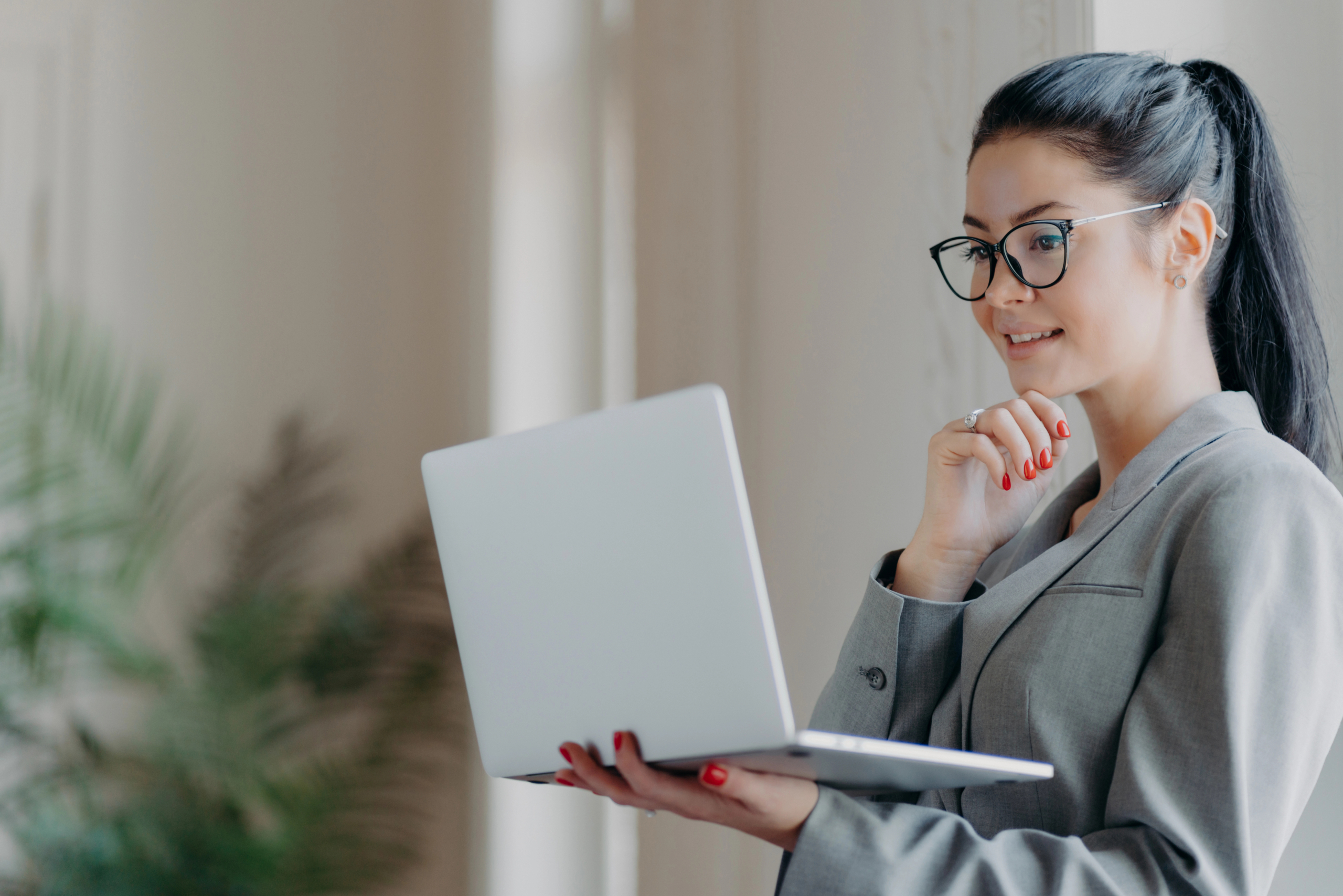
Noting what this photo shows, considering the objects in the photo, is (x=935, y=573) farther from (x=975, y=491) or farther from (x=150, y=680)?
(x=150, y=680)

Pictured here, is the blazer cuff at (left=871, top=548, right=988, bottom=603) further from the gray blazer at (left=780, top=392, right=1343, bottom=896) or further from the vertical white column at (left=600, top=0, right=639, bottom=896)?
the vertical white column at (left=600, top=0, right=639, bottom=896)

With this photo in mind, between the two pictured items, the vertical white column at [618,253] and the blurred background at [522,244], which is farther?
the vertical white column at [618,253]

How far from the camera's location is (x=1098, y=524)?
106 centimetres

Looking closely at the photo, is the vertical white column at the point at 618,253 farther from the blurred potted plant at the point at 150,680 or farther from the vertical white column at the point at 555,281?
the blurred potted plant at the point at 150,680

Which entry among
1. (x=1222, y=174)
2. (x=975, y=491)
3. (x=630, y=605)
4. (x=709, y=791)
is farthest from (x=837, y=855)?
(x=1222, y=174)

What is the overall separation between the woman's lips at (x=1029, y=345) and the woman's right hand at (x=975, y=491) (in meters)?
0.04

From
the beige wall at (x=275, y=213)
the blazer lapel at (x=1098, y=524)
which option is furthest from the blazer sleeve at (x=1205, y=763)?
the beige wall at (x=275, y=213)

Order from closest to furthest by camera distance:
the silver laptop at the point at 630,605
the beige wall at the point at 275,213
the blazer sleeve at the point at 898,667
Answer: the silver laptop at the point at 630,605
the blazer sleeve at the point at 898,667
the beige wall at the point at 275,213

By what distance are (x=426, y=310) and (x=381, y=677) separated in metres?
0.88

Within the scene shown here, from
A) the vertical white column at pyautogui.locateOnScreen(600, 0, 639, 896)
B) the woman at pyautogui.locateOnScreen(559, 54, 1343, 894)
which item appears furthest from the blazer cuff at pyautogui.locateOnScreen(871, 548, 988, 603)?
the vertical white column at pyautogui.locateOnScreen(600, 0, 639, 896)

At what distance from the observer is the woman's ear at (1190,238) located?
113 centimetres

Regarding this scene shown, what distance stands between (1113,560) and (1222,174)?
0.46 m

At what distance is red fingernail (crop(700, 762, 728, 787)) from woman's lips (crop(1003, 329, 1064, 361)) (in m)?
0.58

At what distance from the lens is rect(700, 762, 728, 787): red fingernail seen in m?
0.82
